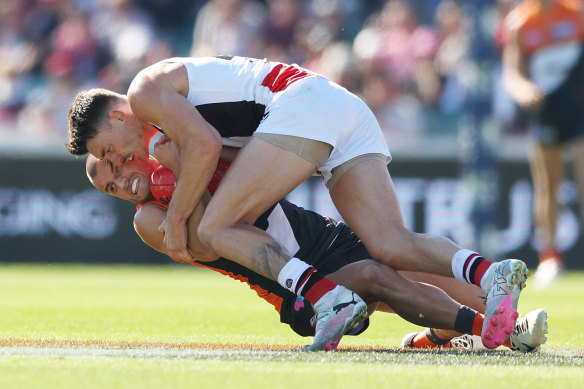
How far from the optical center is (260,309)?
24.4ft

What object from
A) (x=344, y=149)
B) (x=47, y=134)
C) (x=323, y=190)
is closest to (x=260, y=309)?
(x=344, y=149)

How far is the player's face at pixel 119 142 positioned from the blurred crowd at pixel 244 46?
274 inches

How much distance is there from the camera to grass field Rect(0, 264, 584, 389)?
11.5ft

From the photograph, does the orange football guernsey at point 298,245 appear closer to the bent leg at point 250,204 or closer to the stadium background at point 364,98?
the bent leg at point 250,204

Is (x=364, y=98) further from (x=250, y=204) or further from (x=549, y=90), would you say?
(x=250, y=204)

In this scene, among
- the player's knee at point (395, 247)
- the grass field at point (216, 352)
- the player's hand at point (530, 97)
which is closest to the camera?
the grass field at point (216, 352)

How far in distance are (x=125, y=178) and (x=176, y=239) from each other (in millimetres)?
483

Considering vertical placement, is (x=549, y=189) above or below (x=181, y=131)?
below

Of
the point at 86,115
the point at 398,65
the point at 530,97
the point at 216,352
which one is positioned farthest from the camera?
the point at 398,65

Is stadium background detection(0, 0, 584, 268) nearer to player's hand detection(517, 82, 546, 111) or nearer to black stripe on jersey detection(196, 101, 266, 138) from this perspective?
player's hand detection(517, 82, 546, 111)

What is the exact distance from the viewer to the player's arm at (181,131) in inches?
183

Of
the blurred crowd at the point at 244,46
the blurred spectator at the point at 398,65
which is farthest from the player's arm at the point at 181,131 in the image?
the blurred spectator at the point at 398,65

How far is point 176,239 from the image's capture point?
4820 mm

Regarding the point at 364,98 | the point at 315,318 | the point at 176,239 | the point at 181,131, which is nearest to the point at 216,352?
the point at 315,318
